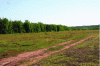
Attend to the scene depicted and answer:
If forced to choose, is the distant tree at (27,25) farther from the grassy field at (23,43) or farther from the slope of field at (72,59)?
the slope of field at (72,59)

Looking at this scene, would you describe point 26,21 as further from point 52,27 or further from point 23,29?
point 52,27

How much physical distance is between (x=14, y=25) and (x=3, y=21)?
590 centimetres

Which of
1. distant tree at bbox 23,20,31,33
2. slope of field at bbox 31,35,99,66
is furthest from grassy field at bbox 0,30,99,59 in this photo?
distant tree at bbox 23,20,31,33

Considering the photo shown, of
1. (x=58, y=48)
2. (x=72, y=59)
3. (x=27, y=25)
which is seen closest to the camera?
(x=72, y=59)

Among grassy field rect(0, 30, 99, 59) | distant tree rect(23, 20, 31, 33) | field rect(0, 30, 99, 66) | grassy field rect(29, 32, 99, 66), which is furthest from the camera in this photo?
distant tree rect(23, 20, 31, 33)

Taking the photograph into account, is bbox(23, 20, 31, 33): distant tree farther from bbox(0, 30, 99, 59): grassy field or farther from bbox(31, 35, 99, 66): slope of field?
bbox(31, 35, 99, 66): slope of field

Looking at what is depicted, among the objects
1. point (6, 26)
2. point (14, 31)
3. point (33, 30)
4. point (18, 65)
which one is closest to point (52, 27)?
point (33, 30)

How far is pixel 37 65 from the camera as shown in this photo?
215 inches

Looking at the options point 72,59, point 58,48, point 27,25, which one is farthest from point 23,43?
point 27,25

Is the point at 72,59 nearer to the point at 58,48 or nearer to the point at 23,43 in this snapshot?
the point at 58,48

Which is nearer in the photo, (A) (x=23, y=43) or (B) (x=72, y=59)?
(B) (x=72, y=59)

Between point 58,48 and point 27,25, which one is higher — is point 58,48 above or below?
below

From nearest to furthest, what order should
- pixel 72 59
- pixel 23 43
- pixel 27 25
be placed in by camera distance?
pixel 72 59
pixel 23 43
pixel 27 25

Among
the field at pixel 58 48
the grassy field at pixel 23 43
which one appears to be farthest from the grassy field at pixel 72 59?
the grassy field at pixel 23 43
